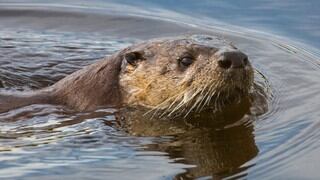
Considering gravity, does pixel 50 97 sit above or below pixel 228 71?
below

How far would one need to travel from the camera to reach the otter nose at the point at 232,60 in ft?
15.8

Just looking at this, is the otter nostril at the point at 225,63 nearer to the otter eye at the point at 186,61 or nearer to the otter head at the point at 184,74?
the otter head at the point at 184,74

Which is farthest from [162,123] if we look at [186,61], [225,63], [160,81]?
[225,63]

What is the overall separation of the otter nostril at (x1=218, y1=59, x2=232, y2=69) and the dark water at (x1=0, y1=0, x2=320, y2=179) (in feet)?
1.25

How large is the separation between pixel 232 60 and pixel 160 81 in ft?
1.94

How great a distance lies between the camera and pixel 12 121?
206 inches

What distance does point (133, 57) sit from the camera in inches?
210

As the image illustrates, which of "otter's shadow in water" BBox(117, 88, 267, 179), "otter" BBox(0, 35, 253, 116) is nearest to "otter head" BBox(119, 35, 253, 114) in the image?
"otter" BBox(0, 35, 253, 116)

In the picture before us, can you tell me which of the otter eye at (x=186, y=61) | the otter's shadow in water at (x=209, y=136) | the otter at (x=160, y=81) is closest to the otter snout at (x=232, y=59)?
the otter at (x=160, y=81)

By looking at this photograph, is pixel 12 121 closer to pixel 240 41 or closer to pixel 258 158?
pixel 258 158

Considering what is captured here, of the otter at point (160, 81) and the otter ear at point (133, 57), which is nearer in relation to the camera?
the otter at point (160, 81)

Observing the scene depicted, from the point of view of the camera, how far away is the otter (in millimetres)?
4938

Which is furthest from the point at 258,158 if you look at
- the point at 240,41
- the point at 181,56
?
the point at 240,41

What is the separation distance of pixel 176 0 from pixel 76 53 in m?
1.37
